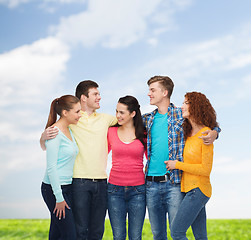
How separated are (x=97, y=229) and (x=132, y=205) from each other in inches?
21.8

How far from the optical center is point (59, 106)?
429cm

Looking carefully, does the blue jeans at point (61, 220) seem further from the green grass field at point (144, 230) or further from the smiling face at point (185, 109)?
the green grass field at point (144, 230)

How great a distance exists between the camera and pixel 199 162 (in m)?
4.20

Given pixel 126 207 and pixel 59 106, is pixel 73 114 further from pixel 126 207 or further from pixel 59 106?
pixel 126 207

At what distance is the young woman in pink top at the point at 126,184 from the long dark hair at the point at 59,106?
0.73 m

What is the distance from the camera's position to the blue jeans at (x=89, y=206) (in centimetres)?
435

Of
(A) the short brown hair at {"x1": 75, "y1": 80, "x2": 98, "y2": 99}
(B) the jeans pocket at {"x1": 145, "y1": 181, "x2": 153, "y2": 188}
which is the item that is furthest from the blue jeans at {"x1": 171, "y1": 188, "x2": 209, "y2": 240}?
(A) the short brown hair at {"x1": 75, "y1": 80, "x2": 98, "y2": 99}

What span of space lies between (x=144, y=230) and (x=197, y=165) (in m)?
5.33

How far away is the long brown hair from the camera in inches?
169

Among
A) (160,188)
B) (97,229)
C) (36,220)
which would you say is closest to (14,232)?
(36,220)

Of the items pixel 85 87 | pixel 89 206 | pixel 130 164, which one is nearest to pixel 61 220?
pixel 89 206

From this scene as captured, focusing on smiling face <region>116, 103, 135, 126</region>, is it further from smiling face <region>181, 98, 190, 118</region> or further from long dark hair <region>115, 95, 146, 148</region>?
smiling face <region>181, 98, 190, 118</region>

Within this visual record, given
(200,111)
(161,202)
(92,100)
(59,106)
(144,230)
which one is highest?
(92,100)

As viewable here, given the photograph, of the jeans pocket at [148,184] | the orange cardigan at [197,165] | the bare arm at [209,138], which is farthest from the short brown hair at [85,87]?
the bare arm at [209,138]
